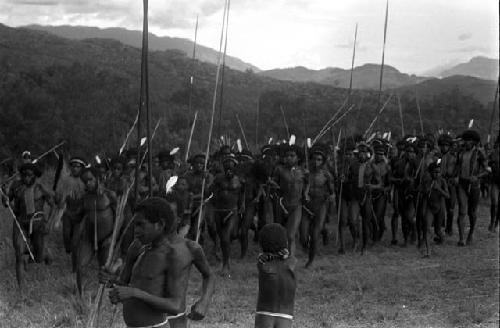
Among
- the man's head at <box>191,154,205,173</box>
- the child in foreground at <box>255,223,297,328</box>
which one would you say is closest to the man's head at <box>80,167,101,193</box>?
the man's head at <box>191,154,205,173</box>

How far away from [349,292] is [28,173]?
4319mm

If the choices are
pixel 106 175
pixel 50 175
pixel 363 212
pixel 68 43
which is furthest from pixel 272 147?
pixel 68 43

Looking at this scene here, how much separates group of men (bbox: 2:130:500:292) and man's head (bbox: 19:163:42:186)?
0.04 feet

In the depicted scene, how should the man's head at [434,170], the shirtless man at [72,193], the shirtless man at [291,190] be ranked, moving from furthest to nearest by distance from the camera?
the man's head at [434,170] < the shirtless man at [291,190] < the shirtless man at [72,193]

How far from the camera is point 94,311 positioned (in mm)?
5461

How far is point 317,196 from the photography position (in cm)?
1130

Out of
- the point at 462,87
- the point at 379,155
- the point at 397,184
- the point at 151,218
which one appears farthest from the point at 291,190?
the point at 462,87

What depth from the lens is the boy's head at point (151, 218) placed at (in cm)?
448

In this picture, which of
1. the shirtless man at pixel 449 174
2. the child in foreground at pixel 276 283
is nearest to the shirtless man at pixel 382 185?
the shirtless man at pixel 449 174

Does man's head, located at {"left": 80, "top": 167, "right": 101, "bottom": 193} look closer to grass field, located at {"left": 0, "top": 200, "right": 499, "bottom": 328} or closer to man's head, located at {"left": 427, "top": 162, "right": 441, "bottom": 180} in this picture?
grass field, located at {"left": 0, "top": 200, "right": 499, "bottom": 328}

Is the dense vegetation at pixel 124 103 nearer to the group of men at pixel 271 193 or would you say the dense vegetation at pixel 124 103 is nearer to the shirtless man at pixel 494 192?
the group of men at pixel 271 193

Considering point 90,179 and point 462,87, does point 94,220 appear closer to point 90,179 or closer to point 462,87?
point 90,179

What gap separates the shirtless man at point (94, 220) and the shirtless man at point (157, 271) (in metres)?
4.36

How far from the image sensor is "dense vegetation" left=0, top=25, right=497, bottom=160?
71.8 feet
